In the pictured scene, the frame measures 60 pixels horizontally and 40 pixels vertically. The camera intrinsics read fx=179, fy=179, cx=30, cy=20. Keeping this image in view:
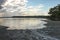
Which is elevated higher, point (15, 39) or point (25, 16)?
point (25, 16)

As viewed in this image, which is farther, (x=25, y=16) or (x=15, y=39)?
(x=25, y=16)

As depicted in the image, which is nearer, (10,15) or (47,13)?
(10,15)

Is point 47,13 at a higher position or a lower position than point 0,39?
higher

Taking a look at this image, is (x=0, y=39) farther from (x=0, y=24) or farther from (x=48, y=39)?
(x=0, y=24)

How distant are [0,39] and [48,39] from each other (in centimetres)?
100

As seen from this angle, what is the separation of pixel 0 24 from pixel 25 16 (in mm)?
1421

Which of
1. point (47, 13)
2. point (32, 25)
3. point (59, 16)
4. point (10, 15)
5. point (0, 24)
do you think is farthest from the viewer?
point (32, 25)

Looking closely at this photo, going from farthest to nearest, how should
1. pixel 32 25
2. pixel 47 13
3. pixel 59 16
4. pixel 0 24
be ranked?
1. pixel 32 25
2. pixel 0 24
3. pixel 59 16
4. pixel 47 13

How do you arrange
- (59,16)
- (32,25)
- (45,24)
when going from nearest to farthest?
(59,16)
(32,25)
(45,24)

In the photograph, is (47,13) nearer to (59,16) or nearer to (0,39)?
(59,16)

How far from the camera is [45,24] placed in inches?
267

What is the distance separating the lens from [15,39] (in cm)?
377

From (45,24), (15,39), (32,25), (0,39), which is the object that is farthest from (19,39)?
(45,24)

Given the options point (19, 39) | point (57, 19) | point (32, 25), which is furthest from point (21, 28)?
point (19, 39)
